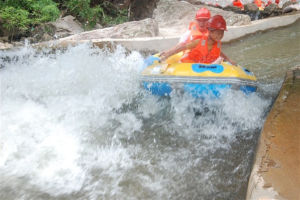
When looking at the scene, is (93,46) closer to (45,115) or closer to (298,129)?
(45,115)

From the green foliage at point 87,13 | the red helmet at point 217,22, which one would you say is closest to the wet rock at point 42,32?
the green foliage at point 87,13

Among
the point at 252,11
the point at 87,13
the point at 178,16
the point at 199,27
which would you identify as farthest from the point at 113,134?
the point at 252,11

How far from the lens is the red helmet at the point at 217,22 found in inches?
133

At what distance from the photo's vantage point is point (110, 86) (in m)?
4.27

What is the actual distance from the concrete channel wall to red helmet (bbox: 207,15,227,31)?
1127 millimetres

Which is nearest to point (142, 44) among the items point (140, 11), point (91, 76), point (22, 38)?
point (91, 76)

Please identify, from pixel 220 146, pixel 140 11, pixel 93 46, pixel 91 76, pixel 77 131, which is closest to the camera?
pixel 220 146

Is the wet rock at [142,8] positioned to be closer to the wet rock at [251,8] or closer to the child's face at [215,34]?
the wet rock at [251,8]

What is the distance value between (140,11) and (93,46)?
6357 mm

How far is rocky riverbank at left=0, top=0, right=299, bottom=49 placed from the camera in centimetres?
685

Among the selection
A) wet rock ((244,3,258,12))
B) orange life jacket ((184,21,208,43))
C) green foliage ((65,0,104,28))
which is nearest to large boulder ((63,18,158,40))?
green foliage ((65,0,104,28))

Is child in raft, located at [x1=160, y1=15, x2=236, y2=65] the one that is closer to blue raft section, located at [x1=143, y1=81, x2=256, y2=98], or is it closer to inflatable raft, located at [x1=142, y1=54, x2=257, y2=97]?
inflatable raft, located at [x1=142, y1=54, x2=257, y2=97]

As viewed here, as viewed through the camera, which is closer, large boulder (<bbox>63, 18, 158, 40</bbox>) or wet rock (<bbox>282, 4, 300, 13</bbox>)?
large boulder (<bbox>63, 18, 158, 40</bbox>)

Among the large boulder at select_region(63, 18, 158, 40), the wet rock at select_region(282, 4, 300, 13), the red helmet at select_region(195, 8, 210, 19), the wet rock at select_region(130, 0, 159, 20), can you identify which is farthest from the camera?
the wet rock at select_region(130, 0, 159, 20)
